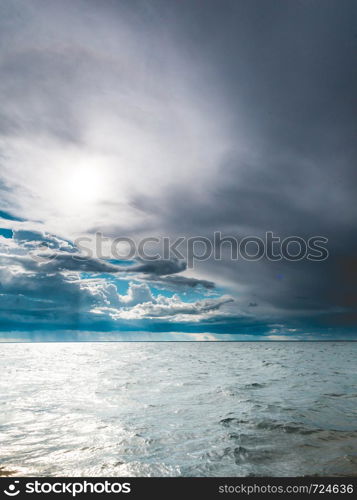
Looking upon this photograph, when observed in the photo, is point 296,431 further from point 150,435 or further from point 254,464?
point 150,435

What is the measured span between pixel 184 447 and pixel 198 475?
2.13 metres

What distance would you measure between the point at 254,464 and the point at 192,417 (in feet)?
18.6

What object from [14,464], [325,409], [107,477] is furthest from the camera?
[325,409]

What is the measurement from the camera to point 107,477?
7.79 m

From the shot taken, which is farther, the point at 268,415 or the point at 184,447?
the point at 268,415

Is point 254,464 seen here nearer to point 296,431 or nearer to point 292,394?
point 296,431

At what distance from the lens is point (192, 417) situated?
13977 mm

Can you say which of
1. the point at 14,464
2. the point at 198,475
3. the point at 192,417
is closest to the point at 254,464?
the point at 198,475

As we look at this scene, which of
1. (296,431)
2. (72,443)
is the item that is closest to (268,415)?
(296,431)
